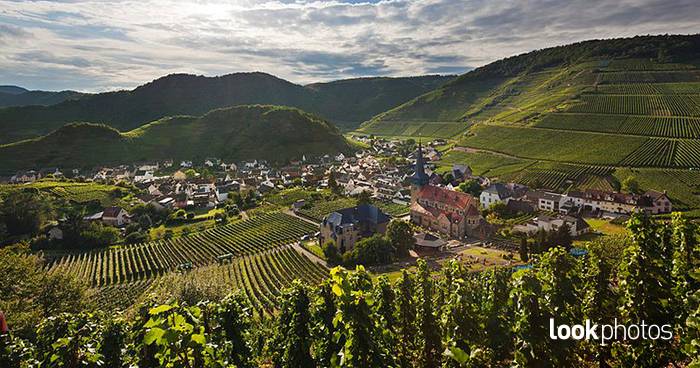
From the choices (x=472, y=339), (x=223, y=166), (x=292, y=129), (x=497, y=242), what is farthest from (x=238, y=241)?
(x=292, y=129)

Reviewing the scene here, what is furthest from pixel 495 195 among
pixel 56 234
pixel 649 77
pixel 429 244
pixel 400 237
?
pixel 649 77

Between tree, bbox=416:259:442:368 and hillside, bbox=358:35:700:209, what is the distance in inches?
2215

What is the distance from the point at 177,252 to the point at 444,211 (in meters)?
36.0

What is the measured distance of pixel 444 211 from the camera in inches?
2013

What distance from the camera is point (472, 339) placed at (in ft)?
31.0

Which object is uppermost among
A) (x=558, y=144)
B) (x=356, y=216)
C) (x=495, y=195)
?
(x=558, y=144)

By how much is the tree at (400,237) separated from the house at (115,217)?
4759cm

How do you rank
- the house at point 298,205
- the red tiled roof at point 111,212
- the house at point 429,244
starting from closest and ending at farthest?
the house at point 429,244 → the red tiled roof at point 111,212 → the house at point 298,205

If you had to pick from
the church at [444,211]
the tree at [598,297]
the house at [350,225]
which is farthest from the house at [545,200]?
the tree at [598,297]

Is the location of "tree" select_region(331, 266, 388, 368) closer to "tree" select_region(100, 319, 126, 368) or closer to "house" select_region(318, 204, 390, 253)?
"tree" select_region(100, 319, 126, 368)

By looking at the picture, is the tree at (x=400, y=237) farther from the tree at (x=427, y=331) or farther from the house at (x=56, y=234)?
the house at (x=56, y=234)

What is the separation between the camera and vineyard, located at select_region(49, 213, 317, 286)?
143 feet

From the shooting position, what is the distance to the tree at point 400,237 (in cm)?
4156

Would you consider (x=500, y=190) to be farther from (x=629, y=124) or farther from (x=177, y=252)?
(x=177, y=252)
